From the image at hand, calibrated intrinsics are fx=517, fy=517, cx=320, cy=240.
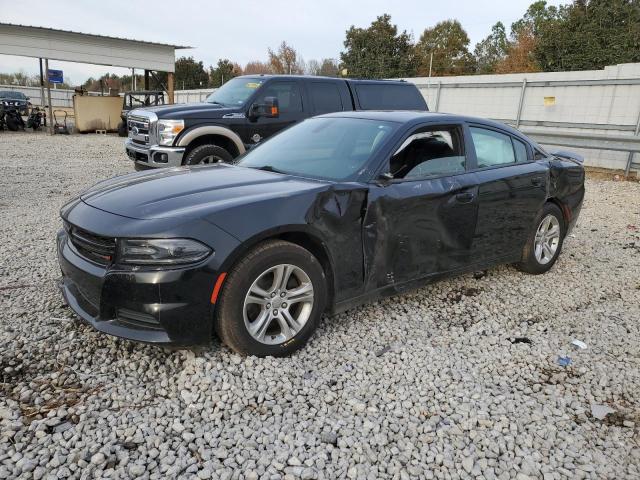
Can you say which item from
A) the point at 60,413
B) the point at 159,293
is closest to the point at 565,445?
the point at 159,293

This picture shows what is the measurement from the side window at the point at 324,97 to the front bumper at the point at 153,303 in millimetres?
6522

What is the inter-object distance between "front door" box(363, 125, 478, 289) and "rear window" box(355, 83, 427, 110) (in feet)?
17.2

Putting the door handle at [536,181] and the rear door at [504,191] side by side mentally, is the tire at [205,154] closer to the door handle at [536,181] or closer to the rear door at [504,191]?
the rear door at [504,191]

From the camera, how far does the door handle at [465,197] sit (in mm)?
4086

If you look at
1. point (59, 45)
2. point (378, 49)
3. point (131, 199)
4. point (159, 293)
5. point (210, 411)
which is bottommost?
point (210, 411)

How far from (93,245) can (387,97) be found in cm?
752

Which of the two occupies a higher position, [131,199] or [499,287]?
[131,199]

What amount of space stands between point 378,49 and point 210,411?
40.4m

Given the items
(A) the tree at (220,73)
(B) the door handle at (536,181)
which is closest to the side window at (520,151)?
(B) the door handle at (536,181)

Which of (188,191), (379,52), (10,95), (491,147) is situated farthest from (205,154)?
(379,52)

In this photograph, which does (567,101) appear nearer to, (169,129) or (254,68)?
(169,129)

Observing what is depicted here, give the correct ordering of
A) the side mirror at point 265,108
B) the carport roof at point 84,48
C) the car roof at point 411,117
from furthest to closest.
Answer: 1. the carport roof at point 84,48
2. the side mirror at point 265,108
3. the car roof at point 411,117

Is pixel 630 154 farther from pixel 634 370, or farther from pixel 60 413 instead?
pixel 60 413

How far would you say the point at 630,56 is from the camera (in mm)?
22703
